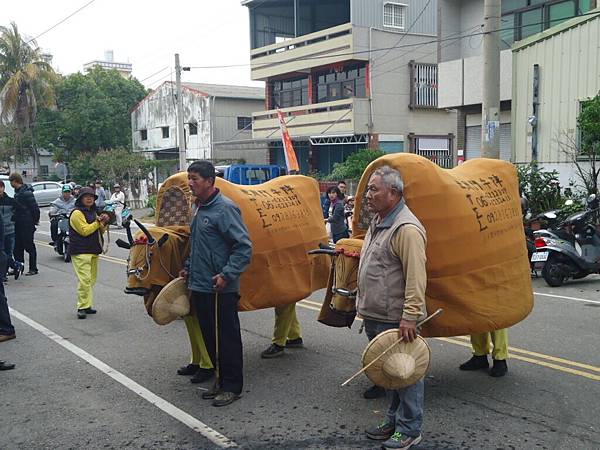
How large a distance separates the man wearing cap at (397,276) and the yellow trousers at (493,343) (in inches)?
61.4

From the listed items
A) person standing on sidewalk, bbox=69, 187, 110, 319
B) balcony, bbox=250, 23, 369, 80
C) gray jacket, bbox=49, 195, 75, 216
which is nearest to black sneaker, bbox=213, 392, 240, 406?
person standing on sidewalk, bbox=69, 187, 110, 319

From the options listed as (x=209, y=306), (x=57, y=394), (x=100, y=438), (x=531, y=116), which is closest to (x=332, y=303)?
(x=209, y=306)

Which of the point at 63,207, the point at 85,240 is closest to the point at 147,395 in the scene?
the point at 85,240

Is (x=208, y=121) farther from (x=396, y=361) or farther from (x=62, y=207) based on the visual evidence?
(x=396, y=361)

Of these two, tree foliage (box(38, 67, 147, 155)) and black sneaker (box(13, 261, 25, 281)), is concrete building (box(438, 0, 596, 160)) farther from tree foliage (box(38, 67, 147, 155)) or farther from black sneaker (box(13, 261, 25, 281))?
tree foliage (box(38, 67, 147, 155))

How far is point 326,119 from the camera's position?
30.7 meters

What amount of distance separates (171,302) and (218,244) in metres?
0.77

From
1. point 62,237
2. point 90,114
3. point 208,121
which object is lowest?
point 62,237

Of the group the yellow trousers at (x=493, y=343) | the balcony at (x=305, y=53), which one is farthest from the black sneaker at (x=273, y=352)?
the balcony at (x=305, y=53)

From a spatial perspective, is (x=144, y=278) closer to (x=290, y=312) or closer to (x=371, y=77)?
(x=290, y=312)

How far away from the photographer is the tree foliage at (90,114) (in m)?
46.5

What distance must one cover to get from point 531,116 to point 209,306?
1413cm

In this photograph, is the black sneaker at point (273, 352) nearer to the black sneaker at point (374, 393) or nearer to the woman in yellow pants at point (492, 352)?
the black sneaker at point (374, 393)

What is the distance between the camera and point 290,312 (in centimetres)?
688
